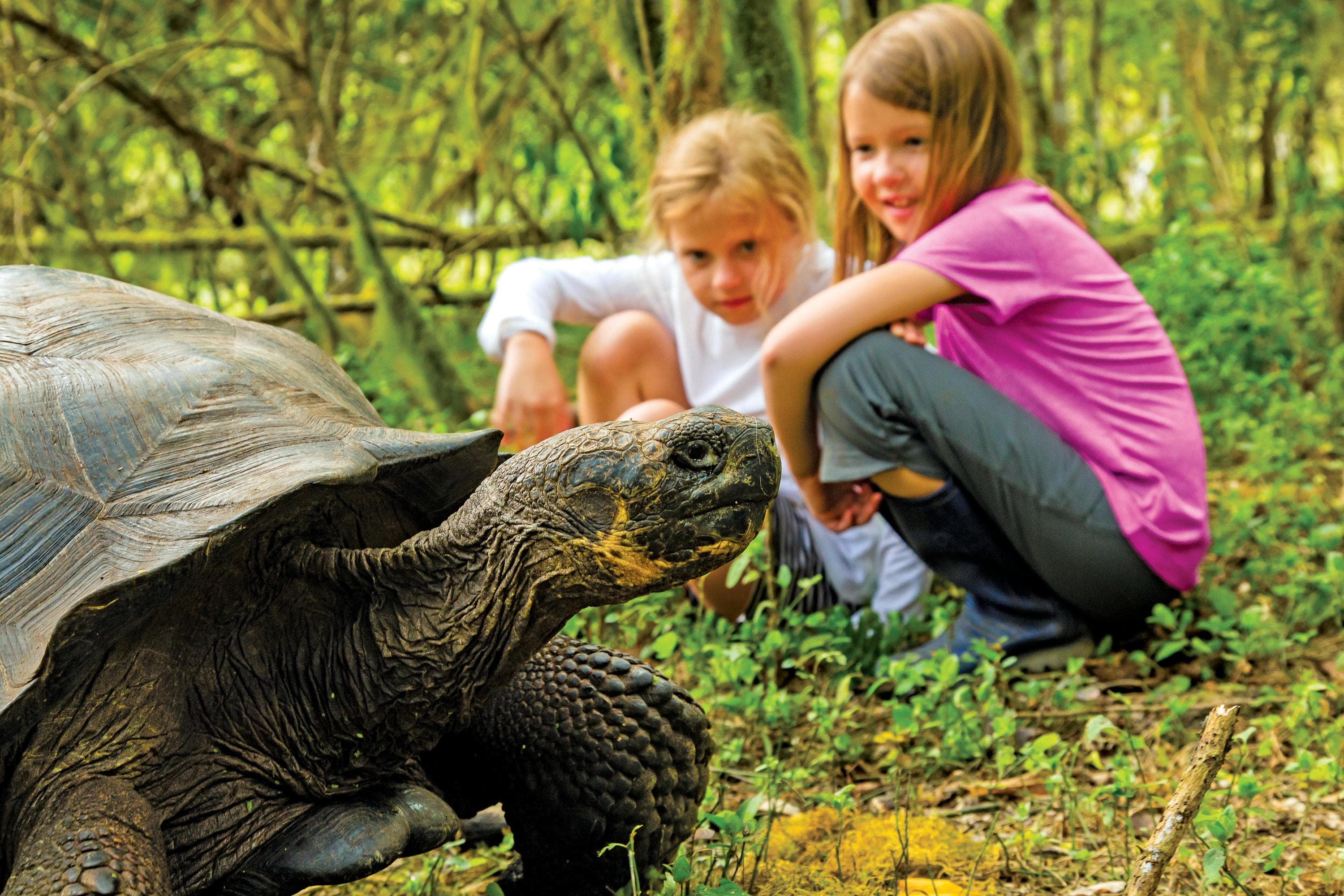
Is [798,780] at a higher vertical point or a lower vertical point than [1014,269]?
lower

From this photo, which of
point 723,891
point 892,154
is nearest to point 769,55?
point 892,154

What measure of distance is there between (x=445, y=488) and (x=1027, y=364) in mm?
1748

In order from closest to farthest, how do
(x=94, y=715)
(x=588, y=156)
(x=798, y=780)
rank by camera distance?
(x=94, y=715) → (x=798, y=780) → (x=588, y=156)

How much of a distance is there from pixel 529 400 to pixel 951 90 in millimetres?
1316

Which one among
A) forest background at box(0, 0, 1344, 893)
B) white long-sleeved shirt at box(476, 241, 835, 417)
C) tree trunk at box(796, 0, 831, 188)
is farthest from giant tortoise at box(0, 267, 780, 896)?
tree trunk at box(796, 0, 831, 188)

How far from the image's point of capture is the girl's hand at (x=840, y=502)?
9.98 ft

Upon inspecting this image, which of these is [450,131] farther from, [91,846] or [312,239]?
[91,846]

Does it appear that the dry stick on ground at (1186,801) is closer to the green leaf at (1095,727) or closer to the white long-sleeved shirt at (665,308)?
the green leaf at (1095,727)

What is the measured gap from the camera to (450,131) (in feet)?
22.3

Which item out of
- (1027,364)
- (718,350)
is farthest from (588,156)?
(1027,364)

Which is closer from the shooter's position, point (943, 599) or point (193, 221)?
point (943, 599)

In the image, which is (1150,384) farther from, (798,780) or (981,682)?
(798,780)

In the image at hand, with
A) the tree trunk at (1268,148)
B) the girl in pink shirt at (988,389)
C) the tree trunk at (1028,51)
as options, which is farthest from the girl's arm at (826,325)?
the tree trunk at (1268,148)

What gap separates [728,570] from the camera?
2.92 meters
